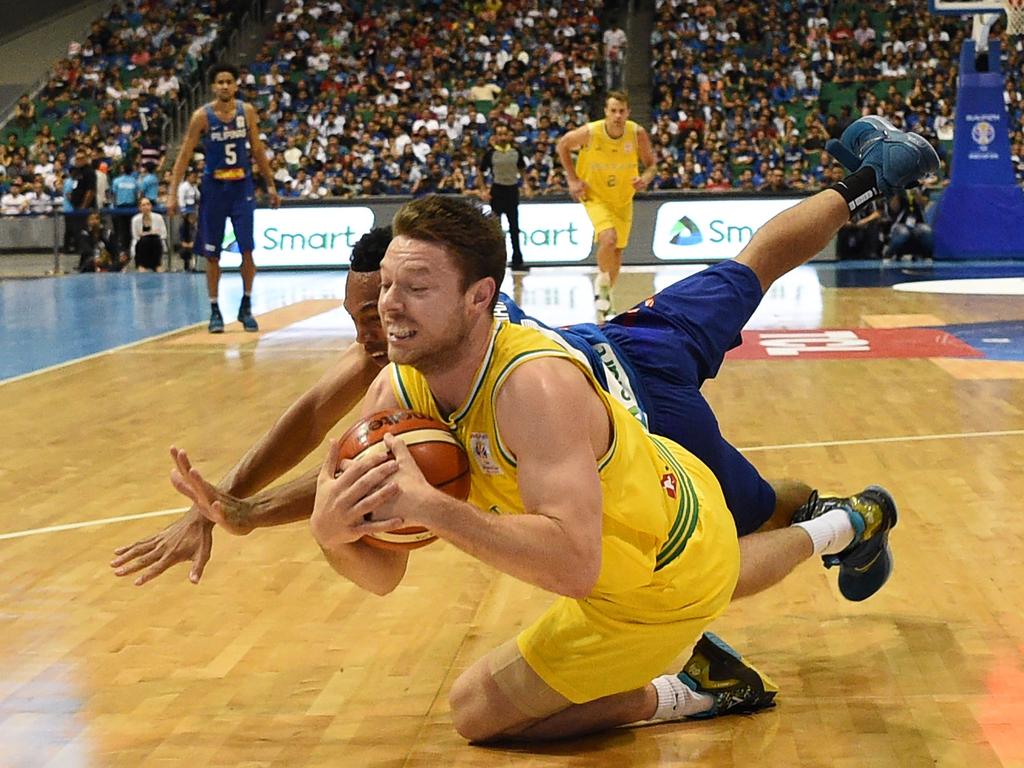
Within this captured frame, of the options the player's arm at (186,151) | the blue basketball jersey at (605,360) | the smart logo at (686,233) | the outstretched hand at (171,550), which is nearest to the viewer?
the outstretched hand at (171,550)

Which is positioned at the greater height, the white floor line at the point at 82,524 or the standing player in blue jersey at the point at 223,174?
the standing player in blue jersey at the point at 223,174

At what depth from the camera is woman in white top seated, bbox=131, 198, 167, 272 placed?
20.0 meters

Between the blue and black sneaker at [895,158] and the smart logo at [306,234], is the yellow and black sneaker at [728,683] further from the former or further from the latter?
the smart logo at [306,234]

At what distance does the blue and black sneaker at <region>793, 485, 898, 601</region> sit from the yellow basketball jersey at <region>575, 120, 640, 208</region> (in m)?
8.71

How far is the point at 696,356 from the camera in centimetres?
403

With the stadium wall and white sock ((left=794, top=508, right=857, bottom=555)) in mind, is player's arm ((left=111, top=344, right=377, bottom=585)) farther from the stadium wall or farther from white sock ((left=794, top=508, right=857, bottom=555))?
the stadium wall

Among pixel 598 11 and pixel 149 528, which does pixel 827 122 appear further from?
pixel 149 528

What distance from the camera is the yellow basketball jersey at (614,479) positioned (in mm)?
2805

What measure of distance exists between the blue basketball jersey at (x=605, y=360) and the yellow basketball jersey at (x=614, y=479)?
1.51ft

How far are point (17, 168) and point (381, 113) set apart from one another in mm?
6437

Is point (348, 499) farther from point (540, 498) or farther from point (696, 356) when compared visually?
point (696, 356)

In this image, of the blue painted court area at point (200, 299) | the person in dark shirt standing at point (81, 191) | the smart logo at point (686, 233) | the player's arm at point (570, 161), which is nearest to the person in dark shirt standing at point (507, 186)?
the blue painted court area at point (200, 299)

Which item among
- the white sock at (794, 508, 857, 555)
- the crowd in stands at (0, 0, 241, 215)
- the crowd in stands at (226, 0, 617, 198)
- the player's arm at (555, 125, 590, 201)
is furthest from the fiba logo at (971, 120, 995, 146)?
the white sock at (794, 508, 857, 555)

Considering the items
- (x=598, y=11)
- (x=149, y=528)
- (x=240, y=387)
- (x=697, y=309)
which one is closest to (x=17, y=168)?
(x=598, y=11)
